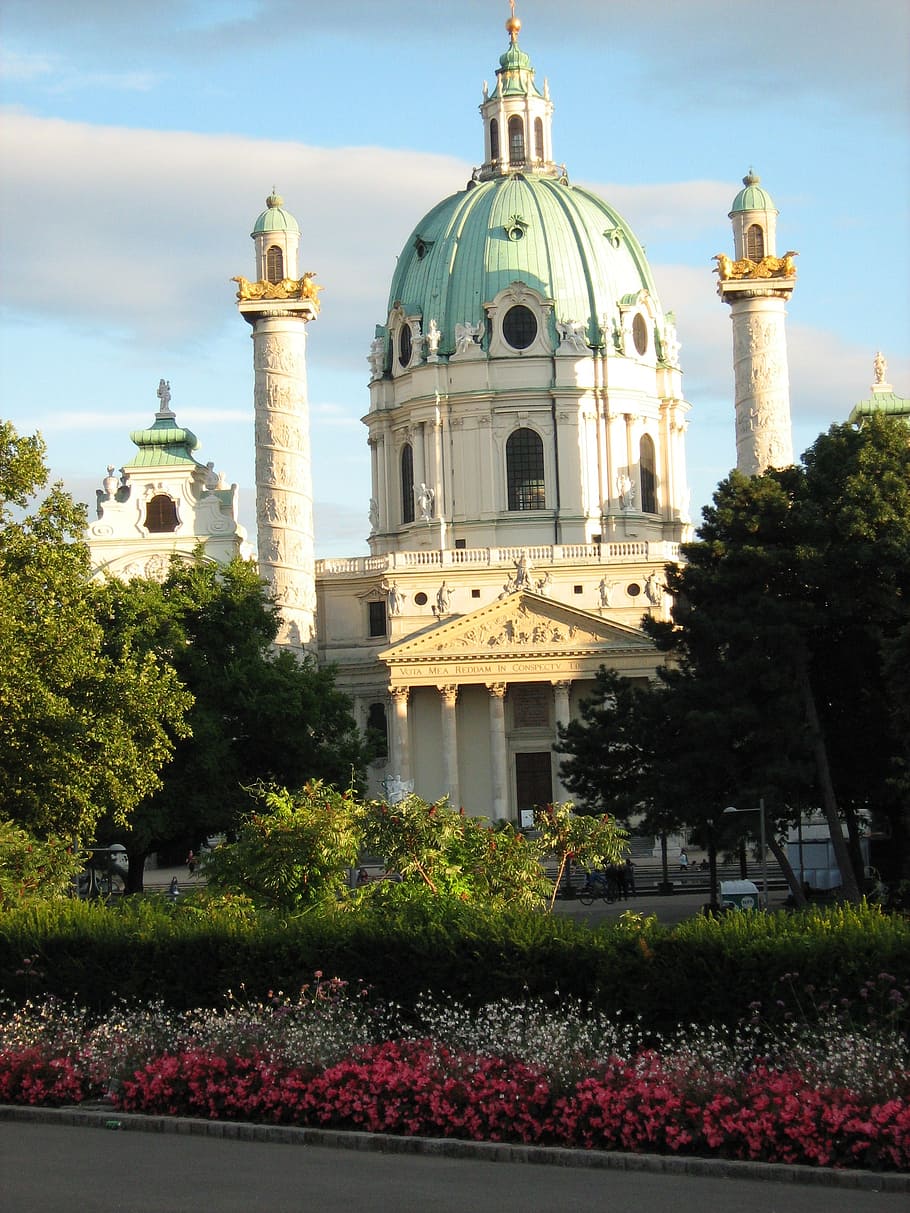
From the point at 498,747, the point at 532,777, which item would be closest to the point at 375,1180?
the point at 498,747

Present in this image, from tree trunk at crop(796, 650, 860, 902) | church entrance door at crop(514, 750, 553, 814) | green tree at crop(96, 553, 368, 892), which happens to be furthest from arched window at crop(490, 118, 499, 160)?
tree trunk at crop(796, 650, 860, 902)

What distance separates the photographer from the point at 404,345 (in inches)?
3925

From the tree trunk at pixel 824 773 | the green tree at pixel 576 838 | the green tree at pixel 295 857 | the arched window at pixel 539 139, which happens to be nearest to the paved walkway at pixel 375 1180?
the green tree at pixel 295 857

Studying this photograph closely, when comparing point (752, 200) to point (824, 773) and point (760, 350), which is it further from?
point (824, 773)

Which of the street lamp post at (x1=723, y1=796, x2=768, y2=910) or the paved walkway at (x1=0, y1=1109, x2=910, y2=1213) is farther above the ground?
the street lamp post at (x1=723, y1=796, x2=768, y2=910)

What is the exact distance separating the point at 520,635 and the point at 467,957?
63.0 m

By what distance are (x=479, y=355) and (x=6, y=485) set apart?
5885 centimetres

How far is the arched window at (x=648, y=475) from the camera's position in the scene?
321 ft

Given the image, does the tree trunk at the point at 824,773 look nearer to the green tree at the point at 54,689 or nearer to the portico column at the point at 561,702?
the green tree at the point at 54,689

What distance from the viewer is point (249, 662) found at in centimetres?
6056

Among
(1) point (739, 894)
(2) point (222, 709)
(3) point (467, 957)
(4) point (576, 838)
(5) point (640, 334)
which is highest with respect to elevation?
(5) point (640, 334)

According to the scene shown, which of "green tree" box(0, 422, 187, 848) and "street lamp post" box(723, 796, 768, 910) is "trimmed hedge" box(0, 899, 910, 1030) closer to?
"green tree" box(0, 422, 187, 848)

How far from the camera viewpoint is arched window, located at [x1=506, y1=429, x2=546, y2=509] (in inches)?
3750

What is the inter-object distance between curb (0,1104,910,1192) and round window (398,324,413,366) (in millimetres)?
78238
